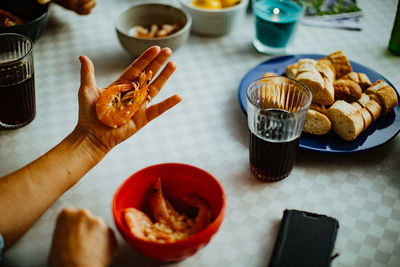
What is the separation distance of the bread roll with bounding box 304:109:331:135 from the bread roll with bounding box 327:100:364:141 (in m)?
0.03

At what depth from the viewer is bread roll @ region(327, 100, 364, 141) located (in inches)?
40.6

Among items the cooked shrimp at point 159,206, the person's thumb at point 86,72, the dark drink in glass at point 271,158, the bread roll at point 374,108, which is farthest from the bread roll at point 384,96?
the person's thumb at point 86,72

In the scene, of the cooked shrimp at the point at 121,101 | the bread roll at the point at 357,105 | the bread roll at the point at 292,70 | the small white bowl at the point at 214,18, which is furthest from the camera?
the small white bowl at the point at 214,18

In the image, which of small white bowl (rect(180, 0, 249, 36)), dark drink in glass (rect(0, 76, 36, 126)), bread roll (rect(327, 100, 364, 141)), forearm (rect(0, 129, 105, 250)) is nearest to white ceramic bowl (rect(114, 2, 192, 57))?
small white bowl (rect(180, 0, 249, 36))

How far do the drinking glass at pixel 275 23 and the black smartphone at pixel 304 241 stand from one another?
776 mm

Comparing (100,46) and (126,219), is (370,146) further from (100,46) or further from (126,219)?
(100,46)

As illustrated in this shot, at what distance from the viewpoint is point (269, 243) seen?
869 millimetres

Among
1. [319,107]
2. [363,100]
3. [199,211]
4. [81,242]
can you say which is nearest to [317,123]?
[319,107]

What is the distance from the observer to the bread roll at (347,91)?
1.12m

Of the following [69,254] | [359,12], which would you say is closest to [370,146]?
[69,254]

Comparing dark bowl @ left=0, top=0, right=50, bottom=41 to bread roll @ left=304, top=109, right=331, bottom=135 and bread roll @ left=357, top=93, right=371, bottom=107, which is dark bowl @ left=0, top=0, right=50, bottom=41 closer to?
bread roll @ left=304, top=109, right=331, bottom=135

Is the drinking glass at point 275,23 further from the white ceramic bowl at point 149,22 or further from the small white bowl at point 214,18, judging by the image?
the white ceramic bowl at point 149,22

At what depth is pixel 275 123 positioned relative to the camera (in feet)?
2.94

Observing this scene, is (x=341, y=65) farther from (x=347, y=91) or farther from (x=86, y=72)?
(x=86, y=72)
